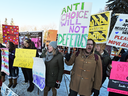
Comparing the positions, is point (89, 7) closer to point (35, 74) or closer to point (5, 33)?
point (35, 74)

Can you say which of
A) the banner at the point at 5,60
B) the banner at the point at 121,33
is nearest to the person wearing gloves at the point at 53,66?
the banner at the point at 121,33

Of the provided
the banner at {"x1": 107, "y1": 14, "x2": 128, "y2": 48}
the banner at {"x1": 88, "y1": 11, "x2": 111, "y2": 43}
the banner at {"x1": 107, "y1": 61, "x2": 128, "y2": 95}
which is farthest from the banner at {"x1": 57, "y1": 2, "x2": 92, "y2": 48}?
the banner at {"x1": 107, "y1": 61, "x2": 128, "y2": 95}

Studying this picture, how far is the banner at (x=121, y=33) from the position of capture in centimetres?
167

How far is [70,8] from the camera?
1523 mm

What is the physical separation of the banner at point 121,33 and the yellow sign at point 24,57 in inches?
83.7

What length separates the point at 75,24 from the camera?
151cm

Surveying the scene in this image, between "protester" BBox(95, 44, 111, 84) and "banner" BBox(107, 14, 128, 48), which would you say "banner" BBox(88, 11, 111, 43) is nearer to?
"banner" BBox(107, 14, 128, 48)

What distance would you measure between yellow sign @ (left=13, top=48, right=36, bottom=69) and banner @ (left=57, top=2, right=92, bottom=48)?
1128mm

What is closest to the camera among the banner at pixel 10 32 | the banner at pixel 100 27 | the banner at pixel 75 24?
the banner at pixel 75 24

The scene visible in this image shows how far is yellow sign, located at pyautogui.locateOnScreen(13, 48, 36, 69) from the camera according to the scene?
90.4 inches

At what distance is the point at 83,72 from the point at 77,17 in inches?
44.9

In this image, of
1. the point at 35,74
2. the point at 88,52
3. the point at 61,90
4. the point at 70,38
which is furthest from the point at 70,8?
the point at 61,90

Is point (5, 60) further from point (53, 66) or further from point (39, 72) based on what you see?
point (53, 66)

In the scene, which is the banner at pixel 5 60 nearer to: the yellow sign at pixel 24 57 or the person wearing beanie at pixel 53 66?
the yellow sign at pixel 24 57
